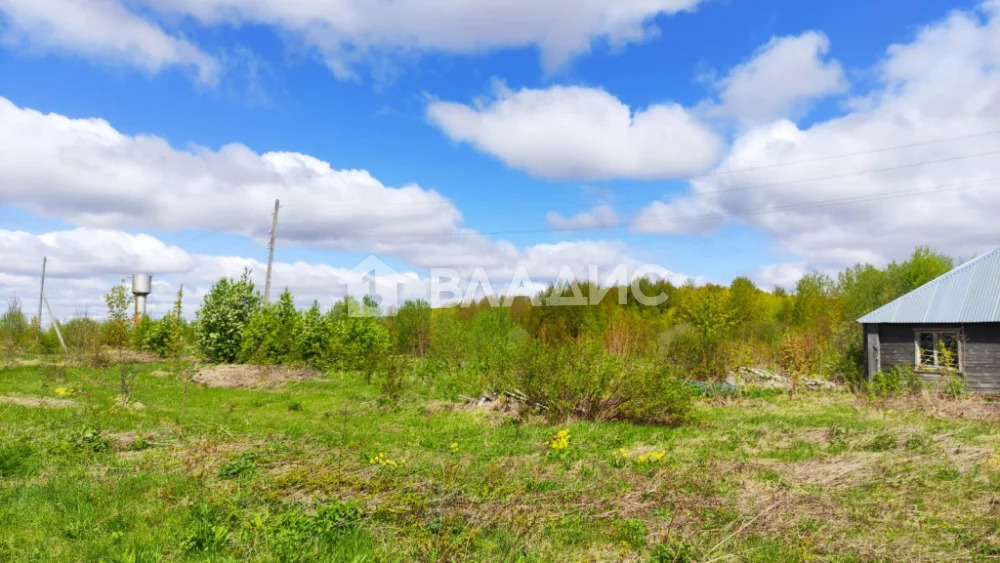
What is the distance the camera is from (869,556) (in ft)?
14.9

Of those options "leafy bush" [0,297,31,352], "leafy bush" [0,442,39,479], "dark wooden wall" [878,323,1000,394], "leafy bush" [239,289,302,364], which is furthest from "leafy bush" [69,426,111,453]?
"leafy bush" [0,297,31,352]

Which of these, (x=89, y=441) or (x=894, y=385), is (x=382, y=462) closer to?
(x=89, y=441)

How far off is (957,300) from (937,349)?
142 cm

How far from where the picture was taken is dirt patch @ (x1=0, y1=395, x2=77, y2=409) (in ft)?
37.4

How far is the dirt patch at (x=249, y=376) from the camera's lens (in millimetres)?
18219

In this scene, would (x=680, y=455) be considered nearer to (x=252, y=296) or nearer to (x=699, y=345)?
(x=699, y=345)

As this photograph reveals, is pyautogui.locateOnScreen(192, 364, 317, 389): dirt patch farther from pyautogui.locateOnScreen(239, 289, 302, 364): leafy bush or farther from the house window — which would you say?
the house window

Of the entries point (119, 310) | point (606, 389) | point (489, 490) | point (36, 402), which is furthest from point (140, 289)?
point (489, 490)

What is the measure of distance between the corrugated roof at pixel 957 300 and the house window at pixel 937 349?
54 centimetres

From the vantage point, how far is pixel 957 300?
16750 millimetres

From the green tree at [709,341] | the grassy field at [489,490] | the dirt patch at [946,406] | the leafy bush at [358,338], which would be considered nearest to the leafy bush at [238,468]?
the grassy field at [489,490]

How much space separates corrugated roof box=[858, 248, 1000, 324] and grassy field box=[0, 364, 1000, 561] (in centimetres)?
678

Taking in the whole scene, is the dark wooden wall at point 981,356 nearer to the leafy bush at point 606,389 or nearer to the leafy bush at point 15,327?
the leafy bush at point 606,389

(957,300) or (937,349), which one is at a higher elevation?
(957,300)
